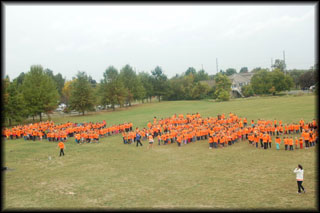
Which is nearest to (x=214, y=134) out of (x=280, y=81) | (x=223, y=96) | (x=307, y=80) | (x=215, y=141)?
(x=215, y=141)

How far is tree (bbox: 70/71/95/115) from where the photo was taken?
168 feet

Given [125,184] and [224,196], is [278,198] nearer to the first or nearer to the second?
[224,196]

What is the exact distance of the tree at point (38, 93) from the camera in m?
44.6

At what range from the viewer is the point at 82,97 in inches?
2021

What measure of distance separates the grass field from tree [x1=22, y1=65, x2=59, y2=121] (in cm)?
2544

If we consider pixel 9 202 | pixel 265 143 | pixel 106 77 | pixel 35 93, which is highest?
pixel 106 77

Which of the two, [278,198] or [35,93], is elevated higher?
[35,93]

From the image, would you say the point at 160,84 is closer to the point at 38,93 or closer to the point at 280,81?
the point at 280,81

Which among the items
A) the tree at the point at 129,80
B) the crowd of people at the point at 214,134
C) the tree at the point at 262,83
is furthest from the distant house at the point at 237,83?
the crowd of people at the point at 214,134

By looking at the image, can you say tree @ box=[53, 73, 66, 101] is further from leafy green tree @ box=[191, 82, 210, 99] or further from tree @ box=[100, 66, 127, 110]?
leafy green tree @ box=[191, 82, 210, 99]

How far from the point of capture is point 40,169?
1659 cm

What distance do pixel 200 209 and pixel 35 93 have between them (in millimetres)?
43646

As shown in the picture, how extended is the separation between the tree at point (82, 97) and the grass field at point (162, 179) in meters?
30.4

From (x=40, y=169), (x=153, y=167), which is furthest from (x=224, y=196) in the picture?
(x=40, y=169)
